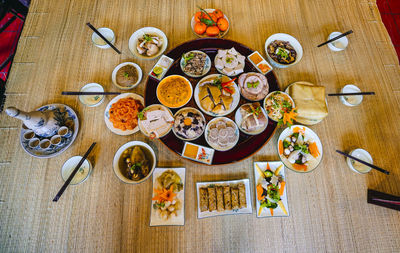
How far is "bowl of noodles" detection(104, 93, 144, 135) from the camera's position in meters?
1.99

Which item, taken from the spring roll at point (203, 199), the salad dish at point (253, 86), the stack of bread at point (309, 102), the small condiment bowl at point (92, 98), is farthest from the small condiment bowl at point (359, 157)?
the small condiment bowl at point (92, 98)

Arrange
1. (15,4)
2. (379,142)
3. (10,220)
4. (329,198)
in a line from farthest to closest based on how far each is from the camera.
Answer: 1. (15,4)
2. (379,142)
3. (329,198)
4. (10,220)

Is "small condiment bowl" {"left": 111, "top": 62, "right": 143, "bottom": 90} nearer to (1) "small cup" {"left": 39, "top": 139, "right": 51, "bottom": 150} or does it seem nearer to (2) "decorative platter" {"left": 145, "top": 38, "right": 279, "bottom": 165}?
(2) "decorative platter" {"left": 145, "top": 38, "right": 279, "bottom": 165}

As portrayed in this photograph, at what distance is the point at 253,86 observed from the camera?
2.10 m

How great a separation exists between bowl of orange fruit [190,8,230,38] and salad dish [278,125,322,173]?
5.16 feet

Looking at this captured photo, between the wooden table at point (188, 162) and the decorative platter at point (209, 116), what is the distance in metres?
0.14

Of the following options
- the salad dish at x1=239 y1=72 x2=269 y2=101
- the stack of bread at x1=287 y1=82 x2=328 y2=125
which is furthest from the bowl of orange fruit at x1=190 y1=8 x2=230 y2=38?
the stack of bread at x1=287 y1=82 x2=328 y2=125

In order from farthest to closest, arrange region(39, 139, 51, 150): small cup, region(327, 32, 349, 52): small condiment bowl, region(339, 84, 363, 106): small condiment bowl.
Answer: region(327, 32, 349, 52): small condiment bowl → region(339, 84, 363, 106): small condiment bowl → region(39, 139, 51, 150): small cup

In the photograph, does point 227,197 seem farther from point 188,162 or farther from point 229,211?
point 188,162

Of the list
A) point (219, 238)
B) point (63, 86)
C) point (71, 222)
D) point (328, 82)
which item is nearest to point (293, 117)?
point (328, 82)

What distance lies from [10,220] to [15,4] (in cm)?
285

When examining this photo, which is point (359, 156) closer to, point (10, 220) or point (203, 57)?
point (203, 57)

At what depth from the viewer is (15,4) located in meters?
2.48

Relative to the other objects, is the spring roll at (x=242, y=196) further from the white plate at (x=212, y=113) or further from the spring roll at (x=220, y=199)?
the white plate at (x=212, y=113)
